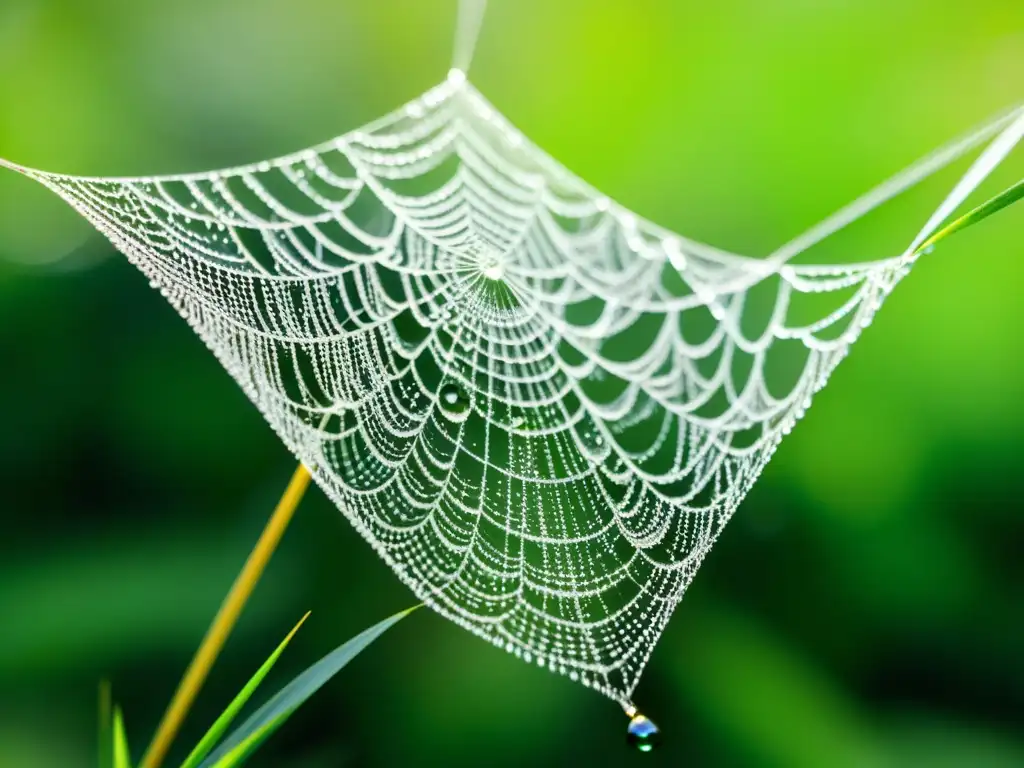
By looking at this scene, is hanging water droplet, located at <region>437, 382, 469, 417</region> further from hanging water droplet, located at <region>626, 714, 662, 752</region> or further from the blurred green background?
the blurred green background

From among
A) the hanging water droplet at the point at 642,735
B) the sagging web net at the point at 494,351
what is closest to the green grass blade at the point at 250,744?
the sagging web net at the point at 494,351

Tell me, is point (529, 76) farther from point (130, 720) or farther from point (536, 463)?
point (130, 720)

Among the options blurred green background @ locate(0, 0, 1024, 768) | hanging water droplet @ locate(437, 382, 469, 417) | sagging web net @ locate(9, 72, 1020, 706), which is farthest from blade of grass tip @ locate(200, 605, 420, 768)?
blurred green background @ locate(0, 0, 1024, 768)

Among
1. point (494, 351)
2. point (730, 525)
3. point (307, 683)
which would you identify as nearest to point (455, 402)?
point (494, 351)

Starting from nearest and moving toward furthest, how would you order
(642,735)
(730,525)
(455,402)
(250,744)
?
1. (250,744)
2. (642,735)
3. (455,402)
4. (730,525)

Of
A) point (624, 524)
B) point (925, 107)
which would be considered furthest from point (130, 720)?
point (925, 107)

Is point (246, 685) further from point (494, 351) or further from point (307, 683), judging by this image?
point (494, 351)
